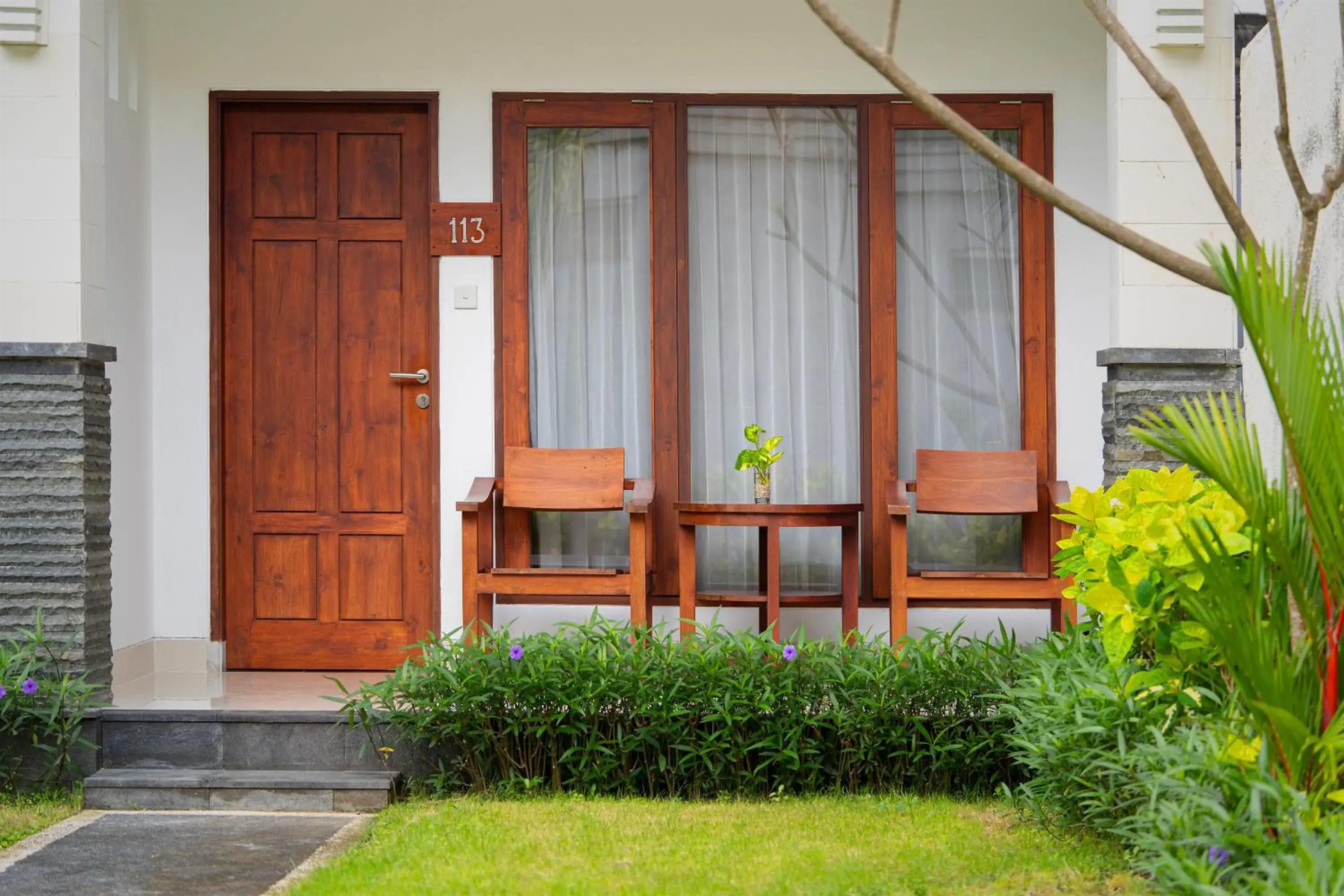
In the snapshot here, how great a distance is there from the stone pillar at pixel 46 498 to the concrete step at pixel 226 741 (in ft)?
0.90

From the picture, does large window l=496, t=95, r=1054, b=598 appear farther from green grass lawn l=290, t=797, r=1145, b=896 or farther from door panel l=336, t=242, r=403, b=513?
green grass lawn l=290, t=797, r=1145, b=896

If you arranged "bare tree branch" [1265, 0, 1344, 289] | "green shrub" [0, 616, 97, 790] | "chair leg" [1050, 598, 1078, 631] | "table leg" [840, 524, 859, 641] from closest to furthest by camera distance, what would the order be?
"bare tree branch" [1265, 0, 1344, 289] < "green shrub" [0, 616, 97, 790] < "chair leg" [1050, 598, 1078, 631] < "table leg" [840, 524, 859, 641]

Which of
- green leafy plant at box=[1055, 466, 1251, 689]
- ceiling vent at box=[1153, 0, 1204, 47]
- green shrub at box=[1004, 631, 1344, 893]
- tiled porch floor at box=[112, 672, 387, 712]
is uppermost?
ceiling vent at box=[1153, 0, 1204, 47]

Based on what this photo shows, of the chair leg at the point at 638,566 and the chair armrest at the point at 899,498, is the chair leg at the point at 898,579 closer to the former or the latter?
the chair armrest at the point at 899,498

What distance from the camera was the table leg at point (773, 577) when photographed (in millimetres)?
4719

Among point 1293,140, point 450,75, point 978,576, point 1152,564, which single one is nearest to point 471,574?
point 978,576

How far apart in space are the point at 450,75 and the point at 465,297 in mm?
865

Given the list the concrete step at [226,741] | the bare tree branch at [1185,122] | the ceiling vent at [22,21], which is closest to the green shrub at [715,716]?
the concrete step at [226,741]

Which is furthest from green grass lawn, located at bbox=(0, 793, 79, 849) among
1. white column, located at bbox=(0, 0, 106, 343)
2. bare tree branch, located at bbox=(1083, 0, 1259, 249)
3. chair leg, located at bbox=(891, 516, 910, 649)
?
bare tree branch, located at bbox=(1083, 0, 1259, 249)

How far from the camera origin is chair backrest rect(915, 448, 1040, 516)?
507cm

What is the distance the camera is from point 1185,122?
92.0 inches

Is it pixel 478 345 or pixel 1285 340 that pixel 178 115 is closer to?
pixel 478 345

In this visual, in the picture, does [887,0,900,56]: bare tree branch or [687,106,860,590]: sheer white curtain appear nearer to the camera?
[887,0,900,56]: bare tree branch

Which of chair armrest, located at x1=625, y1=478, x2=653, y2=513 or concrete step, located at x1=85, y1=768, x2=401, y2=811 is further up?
chair armrest, located at x1=625, y1=478, x2=653, y2=513
